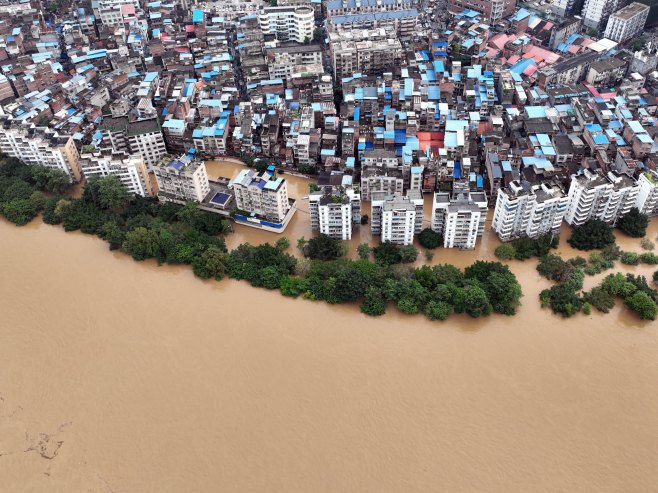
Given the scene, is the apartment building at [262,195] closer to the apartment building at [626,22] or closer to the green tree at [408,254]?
the green tree at [408,254]

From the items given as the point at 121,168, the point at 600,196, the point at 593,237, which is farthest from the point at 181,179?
the point at 600,196

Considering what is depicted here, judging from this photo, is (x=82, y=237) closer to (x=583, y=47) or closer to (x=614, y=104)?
(x=614, y=104)

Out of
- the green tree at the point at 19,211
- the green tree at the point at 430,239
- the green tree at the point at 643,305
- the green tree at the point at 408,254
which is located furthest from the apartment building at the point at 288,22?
the green tree at the point at 643,305

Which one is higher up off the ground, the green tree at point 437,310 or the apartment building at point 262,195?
the apartment building at point 262,195

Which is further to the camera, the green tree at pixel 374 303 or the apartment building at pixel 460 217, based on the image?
the apartment building at pixel 460 217

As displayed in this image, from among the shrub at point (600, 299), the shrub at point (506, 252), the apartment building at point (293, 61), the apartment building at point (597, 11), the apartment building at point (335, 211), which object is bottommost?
the shrub at point (600, 299)

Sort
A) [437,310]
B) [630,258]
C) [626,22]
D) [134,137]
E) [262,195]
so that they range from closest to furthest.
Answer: [437,310]
[630,258]
[262,195]
[134,137]
[626,22]

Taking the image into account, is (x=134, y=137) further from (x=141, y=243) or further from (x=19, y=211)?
(x=141, y=243)

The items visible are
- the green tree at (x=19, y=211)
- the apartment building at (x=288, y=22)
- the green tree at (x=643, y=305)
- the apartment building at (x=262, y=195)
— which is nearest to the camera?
the green tree at (x=643, y=305)
